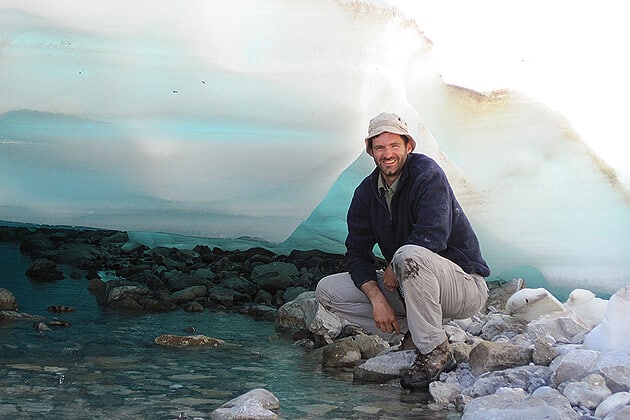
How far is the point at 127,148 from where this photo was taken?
18.4 ft

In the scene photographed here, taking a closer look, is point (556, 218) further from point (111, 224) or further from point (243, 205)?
point (111, 224)

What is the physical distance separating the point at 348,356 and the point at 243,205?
2.19 m

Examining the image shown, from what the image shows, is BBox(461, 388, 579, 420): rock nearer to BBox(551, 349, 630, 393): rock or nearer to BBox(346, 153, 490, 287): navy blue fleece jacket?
BBox(551, 349, 630, 393): rock

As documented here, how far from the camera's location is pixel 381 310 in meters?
3.53

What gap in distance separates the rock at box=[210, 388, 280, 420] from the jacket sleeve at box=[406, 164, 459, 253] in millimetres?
831

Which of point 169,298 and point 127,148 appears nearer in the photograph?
point 127,148

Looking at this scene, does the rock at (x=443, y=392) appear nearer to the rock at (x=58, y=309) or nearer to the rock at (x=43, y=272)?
the rock at (x=58, y=309)

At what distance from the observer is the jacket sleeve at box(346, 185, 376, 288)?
12.0ft

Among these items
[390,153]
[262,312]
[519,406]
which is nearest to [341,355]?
[390,153]

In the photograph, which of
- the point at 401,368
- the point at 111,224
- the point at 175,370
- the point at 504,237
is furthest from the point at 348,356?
the point at 111,224

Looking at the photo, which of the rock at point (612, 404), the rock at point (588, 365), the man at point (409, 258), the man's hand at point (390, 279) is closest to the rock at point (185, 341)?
the man at point (409, 258)

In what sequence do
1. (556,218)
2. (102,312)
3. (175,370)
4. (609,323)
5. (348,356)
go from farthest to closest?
(102,312) < (556,218) < (348,356) < (175,370) < (609,323)

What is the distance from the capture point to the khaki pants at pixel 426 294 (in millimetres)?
3291

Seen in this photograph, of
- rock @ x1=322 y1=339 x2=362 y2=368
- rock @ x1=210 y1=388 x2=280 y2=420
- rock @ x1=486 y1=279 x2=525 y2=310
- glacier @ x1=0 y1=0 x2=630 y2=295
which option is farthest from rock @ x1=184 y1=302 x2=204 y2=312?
rock @ x1=210 y1=388 x2=280 y2=420
